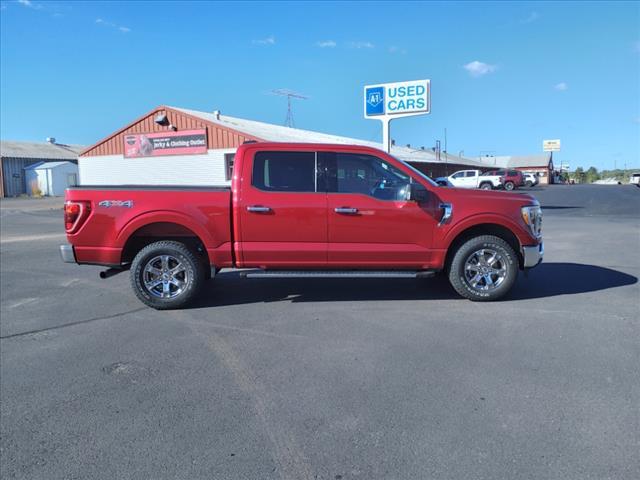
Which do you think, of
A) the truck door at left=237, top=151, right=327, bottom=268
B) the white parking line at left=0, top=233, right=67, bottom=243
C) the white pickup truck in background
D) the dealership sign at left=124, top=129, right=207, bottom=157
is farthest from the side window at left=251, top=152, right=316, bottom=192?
the white pickup truck in background

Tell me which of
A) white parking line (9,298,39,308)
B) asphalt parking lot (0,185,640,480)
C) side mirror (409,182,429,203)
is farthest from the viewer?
white parking line (9,298,39,308)

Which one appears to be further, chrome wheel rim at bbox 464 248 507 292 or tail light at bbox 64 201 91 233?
chrome wheel rim at bbox 464 248 507 292

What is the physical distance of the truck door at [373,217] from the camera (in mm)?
5820

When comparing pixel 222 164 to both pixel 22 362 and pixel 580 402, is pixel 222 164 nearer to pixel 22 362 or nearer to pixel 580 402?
pixel 22 362

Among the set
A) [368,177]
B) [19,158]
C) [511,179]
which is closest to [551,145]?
[511,179]

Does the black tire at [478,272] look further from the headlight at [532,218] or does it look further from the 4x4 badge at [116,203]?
the 4x4 badge at [116,203]

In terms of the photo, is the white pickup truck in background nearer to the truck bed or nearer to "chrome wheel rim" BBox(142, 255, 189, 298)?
the truck bed

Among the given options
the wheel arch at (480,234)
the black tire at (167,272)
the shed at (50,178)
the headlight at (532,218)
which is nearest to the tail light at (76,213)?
the black tire at (167,272)

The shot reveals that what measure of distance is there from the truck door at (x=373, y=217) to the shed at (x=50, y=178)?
151ft

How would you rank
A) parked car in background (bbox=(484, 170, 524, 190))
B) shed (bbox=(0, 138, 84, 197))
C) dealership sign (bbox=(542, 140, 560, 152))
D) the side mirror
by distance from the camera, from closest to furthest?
the side mirror, parked car in background (bbox=(484, 170, 524, 190)), shed (bbox=(0, 138, 84, 197)), dealership sign (bbox=(542, 140, 560, 152))

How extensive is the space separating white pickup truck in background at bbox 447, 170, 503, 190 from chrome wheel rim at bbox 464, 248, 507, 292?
3327 cm

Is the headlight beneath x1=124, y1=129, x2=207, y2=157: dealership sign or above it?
beneath

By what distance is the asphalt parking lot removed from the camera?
9.35 feet

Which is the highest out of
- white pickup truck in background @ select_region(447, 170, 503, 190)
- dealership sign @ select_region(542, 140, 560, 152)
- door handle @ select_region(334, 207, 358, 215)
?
dealership sign @ select_region(542, 140, 560, 152)
